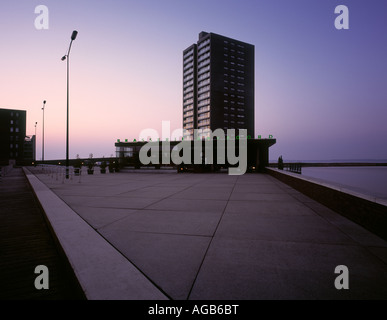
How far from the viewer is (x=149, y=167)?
32.9 metres

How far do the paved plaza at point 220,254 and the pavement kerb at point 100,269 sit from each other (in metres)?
0.01

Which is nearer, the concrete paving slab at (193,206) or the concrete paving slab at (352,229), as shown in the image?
the concrete paving slab at (352,229)

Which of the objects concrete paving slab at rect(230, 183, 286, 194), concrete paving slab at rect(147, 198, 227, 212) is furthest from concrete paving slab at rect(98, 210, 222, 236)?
concrete paving slab at rect(230, 183, 286, 194)

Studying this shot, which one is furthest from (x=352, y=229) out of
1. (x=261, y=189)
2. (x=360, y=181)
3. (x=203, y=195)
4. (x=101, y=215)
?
(x=360, y=181)

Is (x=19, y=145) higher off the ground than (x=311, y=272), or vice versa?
(x=19, y=145)

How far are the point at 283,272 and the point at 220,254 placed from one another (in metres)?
0.99

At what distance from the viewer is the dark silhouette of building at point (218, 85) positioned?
10756cm

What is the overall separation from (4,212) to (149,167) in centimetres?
2579

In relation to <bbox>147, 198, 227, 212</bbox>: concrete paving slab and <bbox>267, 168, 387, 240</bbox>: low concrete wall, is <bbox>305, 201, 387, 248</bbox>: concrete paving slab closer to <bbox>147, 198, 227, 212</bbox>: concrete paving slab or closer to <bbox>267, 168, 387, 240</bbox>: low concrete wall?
<bbox>267, 168, 387, 240</bbox>: low concrete wall

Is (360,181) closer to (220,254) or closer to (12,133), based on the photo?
(220,254)

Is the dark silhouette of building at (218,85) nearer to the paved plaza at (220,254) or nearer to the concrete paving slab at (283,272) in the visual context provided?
the paved plaza at (220,254)

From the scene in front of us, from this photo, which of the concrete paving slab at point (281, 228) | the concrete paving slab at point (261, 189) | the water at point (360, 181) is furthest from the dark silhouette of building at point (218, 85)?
the concrete paving slab at point (281, 228)

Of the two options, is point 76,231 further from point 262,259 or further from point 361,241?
point 361,241

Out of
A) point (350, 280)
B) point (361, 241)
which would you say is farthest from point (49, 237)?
point (361, 241)
